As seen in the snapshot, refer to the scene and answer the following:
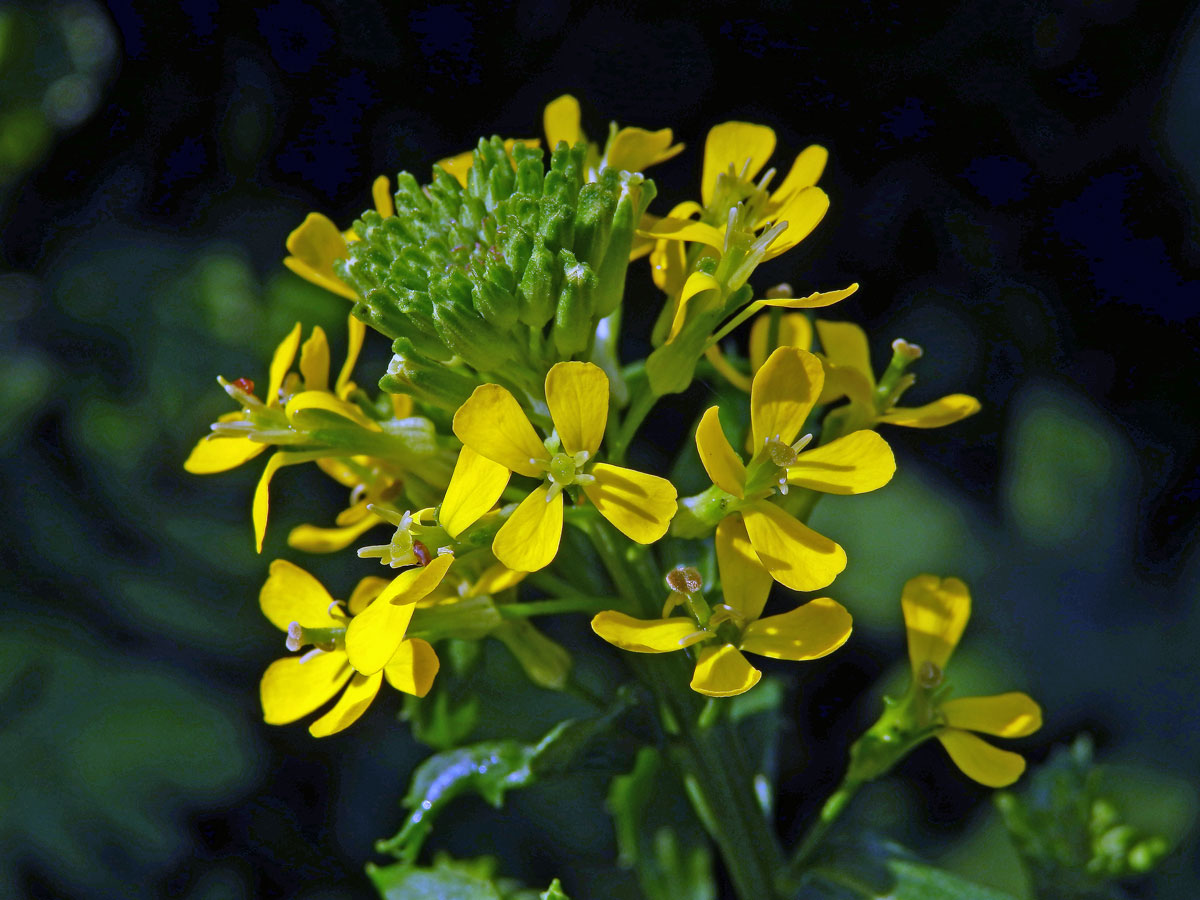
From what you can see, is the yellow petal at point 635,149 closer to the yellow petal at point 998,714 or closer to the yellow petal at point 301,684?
the yellow petal at point 301,684

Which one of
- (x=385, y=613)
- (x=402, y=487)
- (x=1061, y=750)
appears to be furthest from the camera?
(x=1061, y=750)

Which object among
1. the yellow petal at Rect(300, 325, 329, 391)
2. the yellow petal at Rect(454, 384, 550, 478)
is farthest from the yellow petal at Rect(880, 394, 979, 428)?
the yellow petal at Rect(300, 325, 329, 391)

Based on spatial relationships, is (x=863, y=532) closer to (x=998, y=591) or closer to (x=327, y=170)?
(x=998, y=591)

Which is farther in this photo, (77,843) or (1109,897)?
(77,843)

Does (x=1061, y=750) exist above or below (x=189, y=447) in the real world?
below

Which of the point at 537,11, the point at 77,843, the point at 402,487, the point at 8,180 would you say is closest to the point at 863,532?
the point at 402,487

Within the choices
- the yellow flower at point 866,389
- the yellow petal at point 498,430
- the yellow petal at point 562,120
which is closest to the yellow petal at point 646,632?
the yellow petal at point 498,430
